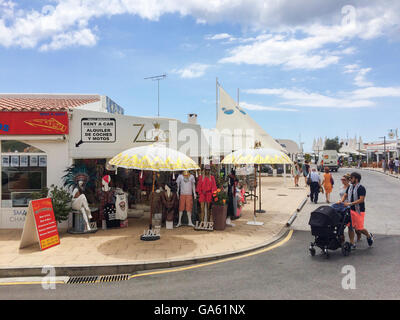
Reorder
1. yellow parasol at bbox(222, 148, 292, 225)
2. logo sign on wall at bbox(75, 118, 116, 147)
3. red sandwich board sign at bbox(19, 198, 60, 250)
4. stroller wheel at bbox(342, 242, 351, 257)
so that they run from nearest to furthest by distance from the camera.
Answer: stroller wheel at bbox(342, 242, 351, 257) < red sandwich board sign at bbox(19, 198, 60, 250) < logo sign on wall at bbox(75, 118, 116, 147) < yellow parasol at bbox(222, 148, 292, 225)

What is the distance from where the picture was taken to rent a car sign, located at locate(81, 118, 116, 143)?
32.5ft

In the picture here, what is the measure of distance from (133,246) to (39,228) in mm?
2222

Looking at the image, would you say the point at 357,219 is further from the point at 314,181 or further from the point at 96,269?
the point at 314,181

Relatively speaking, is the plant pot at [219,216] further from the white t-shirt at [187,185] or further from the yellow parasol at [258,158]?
the yellow parasol at [258,158]

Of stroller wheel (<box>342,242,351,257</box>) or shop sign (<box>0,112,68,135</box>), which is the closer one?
stroller wheel (<box>342,242,351,257</box>)

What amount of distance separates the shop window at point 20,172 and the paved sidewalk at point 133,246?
1.05m

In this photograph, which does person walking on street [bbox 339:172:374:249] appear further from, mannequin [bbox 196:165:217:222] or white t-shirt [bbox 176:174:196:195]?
white t-shirt [bbox 176:174:196:195]

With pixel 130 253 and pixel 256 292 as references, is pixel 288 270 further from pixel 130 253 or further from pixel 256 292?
pixel 130 253

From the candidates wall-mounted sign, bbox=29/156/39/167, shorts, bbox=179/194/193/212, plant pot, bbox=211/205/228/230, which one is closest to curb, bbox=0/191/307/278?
plant pot, bbox=211/205/228/230

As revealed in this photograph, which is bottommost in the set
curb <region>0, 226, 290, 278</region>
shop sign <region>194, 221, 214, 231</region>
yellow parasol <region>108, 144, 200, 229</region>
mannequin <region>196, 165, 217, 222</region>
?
curb <region>0, 226, 290, 278</region>

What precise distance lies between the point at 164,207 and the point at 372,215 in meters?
Answer: 7.43

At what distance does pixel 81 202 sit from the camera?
8.94 m

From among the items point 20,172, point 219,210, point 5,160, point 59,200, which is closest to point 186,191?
point 219,210

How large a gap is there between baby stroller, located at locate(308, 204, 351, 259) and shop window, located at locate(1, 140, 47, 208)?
25.3 feet
